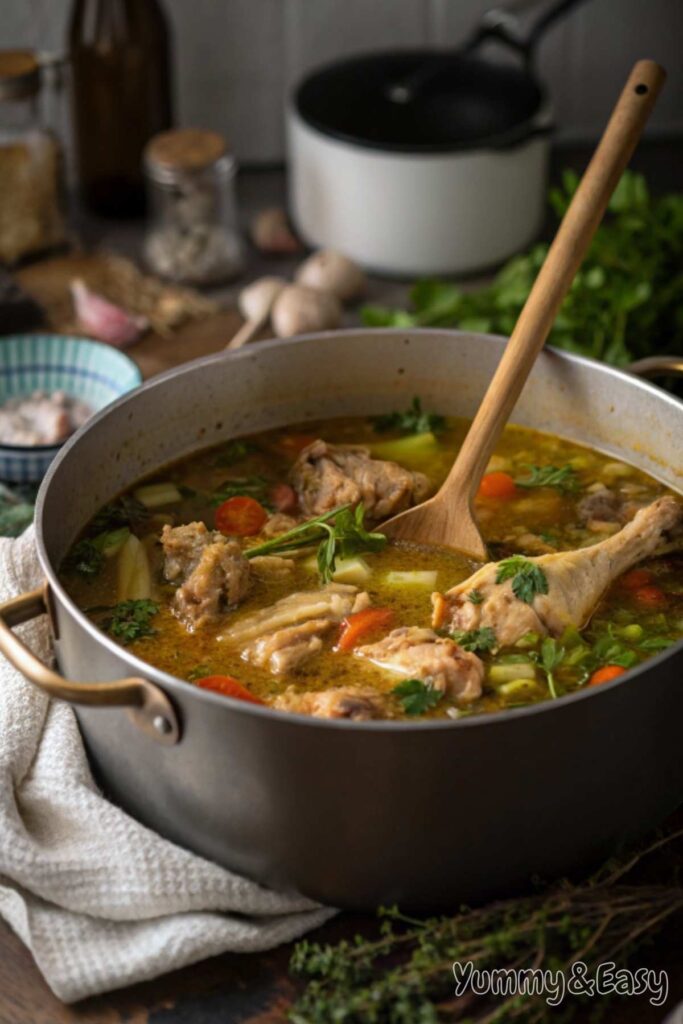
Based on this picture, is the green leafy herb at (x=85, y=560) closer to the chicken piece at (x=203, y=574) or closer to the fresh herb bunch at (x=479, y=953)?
the chicken piece at (x=203, y=574)

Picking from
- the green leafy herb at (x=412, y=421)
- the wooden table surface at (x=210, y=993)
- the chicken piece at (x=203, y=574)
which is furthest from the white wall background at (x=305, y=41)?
the wooden table surface at (x=210, y=993)

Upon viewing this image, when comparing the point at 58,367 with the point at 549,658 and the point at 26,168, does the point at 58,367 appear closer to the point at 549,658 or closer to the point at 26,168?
the point at 26,168

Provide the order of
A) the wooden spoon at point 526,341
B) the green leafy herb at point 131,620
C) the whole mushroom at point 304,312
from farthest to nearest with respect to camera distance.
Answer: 1. the whole mushroom at point 304,312
2. the wooden spoon at point 526,341
3. the green leafy herb at point 131,620

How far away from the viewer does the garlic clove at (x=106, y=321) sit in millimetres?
3842

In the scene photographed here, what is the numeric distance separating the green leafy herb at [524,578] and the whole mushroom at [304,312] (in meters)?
1.44

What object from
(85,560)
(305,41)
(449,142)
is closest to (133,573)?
(85,560)

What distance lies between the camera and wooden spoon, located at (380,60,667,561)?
2.64 m

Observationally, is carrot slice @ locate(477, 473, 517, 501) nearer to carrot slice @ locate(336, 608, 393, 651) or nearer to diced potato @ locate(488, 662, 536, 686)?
carrot slice @ locate(336, 608, 393, 651)

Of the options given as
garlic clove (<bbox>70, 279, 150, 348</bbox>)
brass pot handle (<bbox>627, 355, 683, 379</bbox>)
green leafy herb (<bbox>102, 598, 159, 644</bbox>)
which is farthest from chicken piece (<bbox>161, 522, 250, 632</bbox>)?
garlic clove (<bbox>70, 279, 150, 348</bbox>)

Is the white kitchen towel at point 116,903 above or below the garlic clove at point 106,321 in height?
above

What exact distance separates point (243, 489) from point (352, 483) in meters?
0.26

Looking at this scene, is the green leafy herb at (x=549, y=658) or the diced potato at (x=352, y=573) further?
the diced potato at (x=352, y=573)

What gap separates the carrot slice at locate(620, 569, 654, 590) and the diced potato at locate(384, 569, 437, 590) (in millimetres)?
355

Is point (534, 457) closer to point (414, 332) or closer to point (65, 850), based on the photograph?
point (414, 332)
